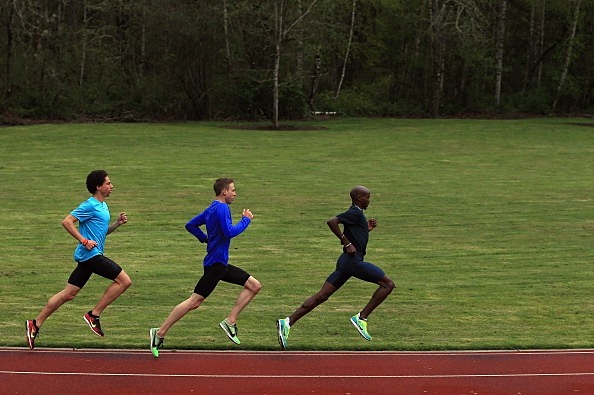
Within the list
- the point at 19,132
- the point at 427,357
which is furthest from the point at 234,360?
the point at 19,132

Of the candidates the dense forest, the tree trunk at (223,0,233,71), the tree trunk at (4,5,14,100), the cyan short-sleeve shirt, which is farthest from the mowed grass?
the tree trunk at (223,0,233,71)

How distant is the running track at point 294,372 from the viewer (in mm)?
10008

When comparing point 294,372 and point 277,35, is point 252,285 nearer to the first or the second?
point 294,372

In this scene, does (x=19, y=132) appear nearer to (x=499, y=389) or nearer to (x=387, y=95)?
(x=387, y=95)

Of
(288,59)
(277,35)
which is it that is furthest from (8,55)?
(288,59)

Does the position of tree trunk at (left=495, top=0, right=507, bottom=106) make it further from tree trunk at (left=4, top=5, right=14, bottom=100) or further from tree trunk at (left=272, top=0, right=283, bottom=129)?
tree trunk at (left=4, top=5, right=14, bottom=100)

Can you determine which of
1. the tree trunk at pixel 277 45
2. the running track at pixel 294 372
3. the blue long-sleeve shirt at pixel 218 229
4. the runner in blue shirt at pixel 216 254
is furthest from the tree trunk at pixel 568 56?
the blue long-sleeve shirt at pixel 218 229

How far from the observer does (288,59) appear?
5006 centimetres

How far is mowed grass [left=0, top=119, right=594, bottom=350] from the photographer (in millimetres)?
13219

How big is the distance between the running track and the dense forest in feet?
113

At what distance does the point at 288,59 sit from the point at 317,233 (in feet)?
96.9

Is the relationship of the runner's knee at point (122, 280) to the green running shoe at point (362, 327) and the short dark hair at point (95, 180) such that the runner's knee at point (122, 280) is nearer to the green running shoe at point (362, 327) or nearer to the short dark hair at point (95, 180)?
the short dark hair at point (95, 180)

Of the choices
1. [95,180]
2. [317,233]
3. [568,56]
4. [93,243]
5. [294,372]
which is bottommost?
[317,233]

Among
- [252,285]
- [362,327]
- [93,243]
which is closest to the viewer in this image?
[93,243]
